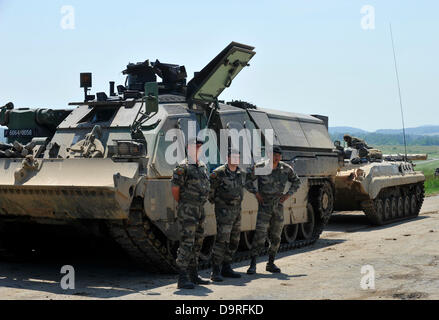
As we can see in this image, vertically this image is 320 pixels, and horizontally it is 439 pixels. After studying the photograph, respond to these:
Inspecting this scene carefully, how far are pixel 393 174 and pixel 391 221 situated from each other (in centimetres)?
141

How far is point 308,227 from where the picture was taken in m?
14.9

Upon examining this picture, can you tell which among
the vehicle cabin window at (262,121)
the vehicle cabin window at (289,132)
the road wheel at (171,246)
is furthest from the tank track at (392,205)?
the road wheel at (171,246)

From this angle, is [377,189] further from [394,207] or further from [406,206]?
[406,206]

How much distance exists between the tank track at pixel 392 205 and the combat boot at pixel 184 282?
10.3 meters

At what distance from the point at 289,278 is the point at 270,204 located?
1157mm

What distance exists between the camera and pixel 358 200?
62.0 ft

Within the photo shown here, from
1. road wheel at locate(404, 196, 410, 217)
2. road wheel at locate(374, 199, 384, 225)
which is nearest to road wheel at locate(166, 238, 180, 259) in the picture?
road wheel at locate(374, 199, 384, 225)

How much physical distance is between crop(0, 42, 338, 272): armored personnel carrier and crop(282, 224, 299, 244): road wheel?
0.03m

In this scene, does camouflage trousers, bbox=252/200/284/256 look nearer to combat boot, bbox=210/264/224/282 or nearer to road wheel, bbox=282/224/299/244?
combat boot, bbox=210/264/224/282

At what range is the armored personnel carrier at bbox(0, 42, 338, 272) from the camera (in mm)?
9703

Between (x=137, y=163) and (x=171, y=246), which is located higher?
(x=137, y=163)

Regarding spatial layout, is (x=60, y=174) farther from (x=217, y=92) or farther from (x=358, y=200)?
(x=358, y=200)

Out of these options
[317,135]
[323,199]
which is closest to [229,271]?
[323,199]

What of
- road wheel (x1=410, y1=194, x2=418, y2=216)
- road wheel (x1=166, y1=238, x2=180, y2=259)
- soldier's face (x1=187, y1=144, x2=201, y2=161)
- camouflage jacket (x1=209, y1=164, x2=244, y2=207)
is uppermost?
soldier's face (x1=187, y1=144, x2=201, y2=161)
